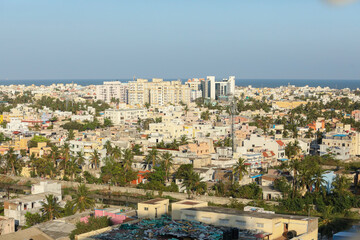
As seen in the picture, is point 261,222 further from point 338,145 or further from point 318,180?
point 338,145

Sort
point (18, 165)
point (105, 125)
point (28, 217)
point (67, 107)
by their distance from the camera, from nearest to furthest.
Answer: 1. point (28, 217)
2. point (18, 165)
3. point (105, 125)
4. point (67, 107)

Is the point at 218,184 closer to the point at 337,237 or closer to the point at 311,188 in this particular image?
the point at 311,188

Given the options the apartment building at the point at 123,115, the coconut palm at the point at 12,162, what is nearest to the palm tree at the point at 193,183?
the coconut palm at the point at 12,162

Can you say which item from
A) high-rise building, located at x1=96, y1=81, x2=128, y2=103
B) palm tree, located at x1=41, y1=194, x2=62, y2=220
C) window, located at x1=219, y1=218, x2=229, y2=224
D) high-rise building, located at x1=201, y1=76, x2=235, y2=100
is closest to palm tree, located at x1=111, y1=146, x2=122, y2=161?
palm tree, located at x1=41, y1=194, x2=62, y2=220

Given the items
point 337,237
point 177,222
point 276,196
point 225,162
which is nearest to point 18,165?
point 225,162

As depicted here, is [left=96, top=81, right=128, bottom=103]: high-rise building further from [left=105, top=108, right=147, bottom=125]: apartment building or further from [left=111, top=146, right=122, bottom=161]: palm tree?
[left=111, top=146, right=122, bottom=161]: palm tree

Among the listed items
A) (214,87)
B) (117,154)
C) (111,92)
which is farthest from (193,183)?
(214,87)
